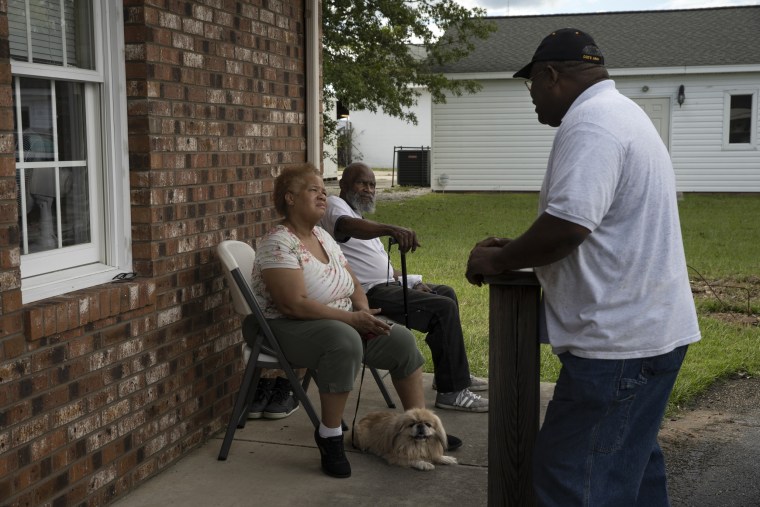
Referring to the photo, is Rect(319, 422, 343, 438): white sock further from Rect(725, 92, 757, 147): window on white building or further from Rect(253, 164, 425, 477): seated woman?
Rect(725, 92, 757, 147): window on white building

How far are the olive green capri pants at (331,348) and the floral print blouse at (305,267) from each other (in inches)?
6.6

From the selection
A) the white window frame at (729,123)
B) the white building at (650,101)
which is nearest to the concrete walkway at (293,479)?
the white building at (650,101)

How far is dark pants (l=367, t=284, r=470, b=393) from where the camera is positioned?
5.48m

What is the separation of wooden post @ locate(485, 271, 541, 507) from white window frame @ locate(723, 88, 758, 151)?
857 inches

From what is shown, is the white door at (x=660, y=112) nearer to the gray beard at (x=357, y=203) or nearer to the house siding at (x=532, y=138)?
the house siding at (x=532, y=138)

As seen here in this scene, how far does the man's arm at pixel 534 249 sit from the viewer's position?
266cm

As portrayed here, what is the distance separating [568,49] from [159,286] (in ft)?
7.50

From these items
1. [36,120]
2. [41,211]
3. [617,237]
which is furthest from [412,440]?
[36,120]

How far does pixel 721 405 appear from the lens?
5.96 m

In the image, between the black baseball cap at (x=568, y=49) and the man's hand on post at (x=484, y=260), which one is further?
the man's hand on post at (x=484, y=260)

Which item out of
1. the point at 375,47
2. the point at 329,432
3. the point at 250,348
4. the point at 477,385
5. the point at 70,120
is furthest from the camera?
the point at 375,47

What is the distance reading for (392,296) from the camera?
18.2ft

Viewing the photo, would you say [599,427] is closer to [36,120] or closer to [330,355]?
[330,355]

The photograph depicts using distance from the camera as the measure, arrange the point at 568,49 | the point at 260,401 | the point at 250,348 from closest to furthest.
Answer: the point at 568,49
the point at 250,348
the point at 260,401
